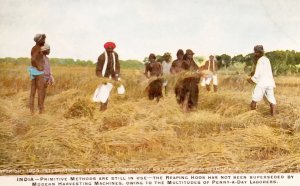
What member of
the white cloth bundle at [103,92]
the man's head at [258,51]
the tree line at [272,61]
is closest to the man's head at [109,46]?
the tree line at [272,61]

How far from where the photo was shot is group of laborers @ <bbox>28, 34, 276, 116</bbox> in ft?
13.5

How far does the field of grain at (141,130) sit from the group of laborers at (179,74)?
0.06 metres

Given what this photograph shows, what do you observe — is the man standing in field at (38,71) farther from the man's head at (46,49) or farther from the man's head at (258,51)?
the man's head at (258,51)

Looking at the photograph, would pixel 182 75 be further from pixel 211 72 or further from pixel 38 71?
pixel 38 71

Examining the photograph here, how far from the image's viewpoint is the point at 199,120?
4133mm

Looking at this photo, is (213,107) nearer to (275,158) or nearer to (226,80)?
(226,80)

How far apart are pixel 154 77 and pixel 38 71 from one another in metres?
1.01

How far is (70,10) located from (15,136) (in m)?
1.17

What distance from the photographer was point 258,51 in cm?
418

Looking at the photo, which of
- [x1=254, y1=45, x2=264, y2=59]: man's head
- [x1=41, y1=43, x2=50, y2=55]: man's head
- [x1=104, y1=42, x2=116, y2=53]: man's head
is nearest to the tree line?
[x1=254, y1=45, x2=264, y2=59]: man's head

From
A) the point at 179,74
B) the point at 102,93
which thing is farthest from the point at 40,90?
the point at 179,74

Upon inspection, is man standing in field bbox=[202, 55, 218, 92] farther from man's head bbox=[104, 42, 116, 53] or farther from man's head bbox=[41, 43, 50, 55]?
man's head bbox=[41, 43, 50, 55]

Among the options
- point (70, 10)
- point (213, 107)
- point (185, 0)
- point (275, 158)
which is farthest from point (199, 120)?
point (70, 10)

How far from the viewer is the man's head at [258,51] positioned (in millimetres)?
4168
